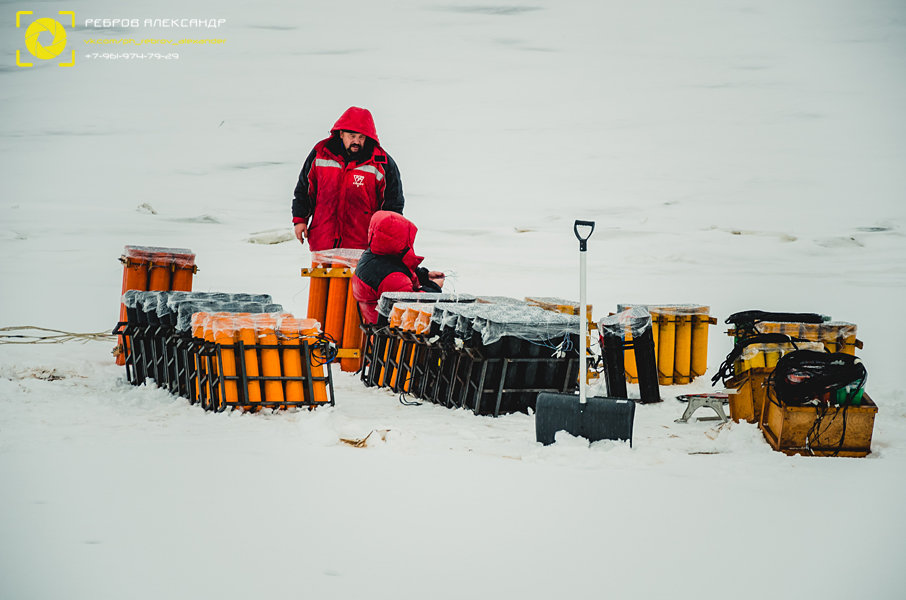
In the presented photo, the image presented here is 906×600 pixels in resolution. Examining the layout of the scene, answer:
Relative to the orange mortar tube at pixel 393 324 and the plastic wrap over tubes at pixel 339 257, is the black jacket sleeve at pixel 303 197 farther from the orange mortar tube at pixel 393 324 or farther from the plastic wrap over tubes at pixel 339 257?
the orange mortar tube at pixel 393 324

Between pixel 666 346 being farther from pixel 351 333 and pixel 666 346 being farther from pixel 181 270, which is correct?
pixel 181 270

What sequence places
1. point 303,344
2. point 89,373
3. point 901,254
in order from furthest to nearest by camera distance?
1. point 901,254
2. point 89,373
3. point 303,344

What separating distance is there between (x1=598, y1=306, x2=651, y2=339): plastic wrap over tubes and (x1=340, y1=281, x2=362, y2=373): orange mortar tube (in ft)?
8.56

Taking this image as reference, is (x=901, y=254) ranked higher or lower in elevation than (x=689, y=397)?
higher

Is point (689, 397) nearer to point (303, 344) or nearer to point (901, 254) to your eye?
point (303, 344)

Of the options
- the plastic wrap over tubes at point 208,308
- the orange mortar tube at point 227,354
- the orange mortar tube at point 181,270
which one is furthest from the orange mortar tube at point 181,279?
the orange mortar tube at point 227,354

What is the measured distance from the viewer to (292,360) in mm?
6023

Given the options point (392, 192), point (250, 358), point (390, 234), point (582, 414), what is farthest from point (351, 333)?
point (582, 414)

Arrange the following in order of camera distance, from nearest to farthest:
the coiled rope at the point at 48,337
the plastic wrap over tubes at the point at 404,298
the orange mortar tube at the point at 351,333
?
the plastic wrap over tubes at the point at 404,298 < the orange mortar tube at the point at 351,333 < the coiled rope at the point at 48,337

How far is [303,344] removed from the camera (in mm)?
6012

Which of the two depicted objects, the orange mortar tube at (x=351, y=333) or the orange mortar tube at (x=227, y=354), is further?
the orange mortar tube at (x=351, y=333)

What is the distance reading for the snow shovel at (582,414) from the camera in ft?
16.8

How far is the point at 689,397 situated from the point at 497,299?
88.8 inches

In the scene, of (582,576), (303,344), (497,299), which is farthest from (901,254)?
(582,576)
